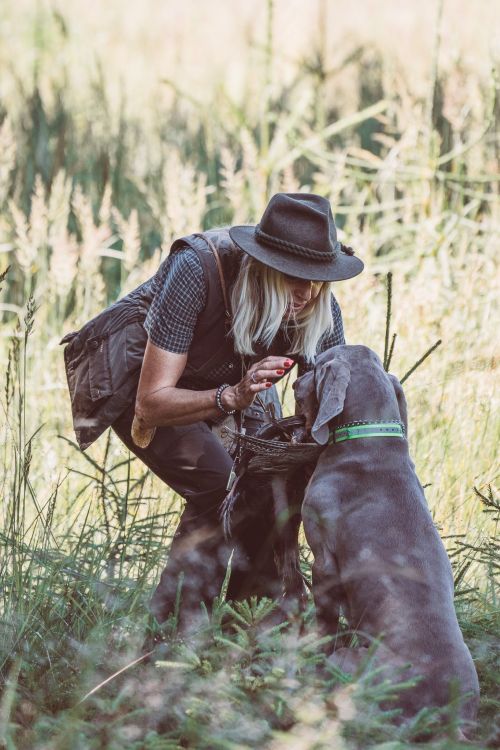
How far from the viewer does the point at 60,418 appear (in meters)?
4.62

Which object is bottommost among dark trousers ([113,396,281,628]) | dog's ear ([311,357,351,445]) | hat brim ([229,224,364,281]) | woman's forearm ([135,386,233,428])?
dark trousers ([113,396,281,628])

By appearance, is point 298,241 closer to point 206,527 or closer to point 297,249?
point 297,249

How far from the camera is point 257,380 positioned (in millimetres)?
2910

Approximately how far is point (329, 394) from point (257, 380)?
0.22 m

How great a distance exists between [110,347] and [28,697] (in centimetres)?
128

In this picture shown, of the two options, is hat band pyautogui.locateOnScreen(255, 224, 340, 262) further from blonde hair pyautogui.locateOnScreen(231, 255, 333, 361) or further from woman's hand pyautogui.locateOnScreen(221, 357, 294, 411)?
woman's hand pyautogui.locateOnScreen(221, 357, 294, 411)

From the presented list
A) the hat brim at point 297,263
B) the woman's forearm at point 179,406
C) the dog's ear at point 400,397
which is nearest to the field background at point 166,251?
the woman's forearm at point 179,406

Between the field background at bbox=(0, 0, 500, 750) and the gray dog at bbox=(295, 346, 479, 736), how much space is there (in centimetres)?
14

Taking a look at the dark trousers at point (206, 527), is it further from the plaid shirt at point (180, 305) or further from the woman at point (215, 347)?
the plaid shirt at point (180, 305)

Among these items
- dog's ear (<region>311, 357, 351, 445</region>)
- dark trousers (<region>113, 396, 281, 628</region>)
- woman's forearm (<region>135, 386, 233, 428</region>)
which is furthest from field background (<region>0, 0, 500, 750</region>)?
dog's ear (<region>311, 357, 351, 445</region>)

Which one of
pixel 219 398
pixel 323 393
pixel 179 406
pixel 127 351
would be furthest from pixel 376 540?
pixel 127 351

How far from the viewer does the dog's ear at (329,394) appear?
9.64ft

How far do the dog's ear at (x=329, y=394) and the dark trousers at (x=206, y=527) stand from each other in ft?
1.18

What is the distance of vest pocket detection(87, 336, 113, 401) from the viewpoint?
3332 mm
